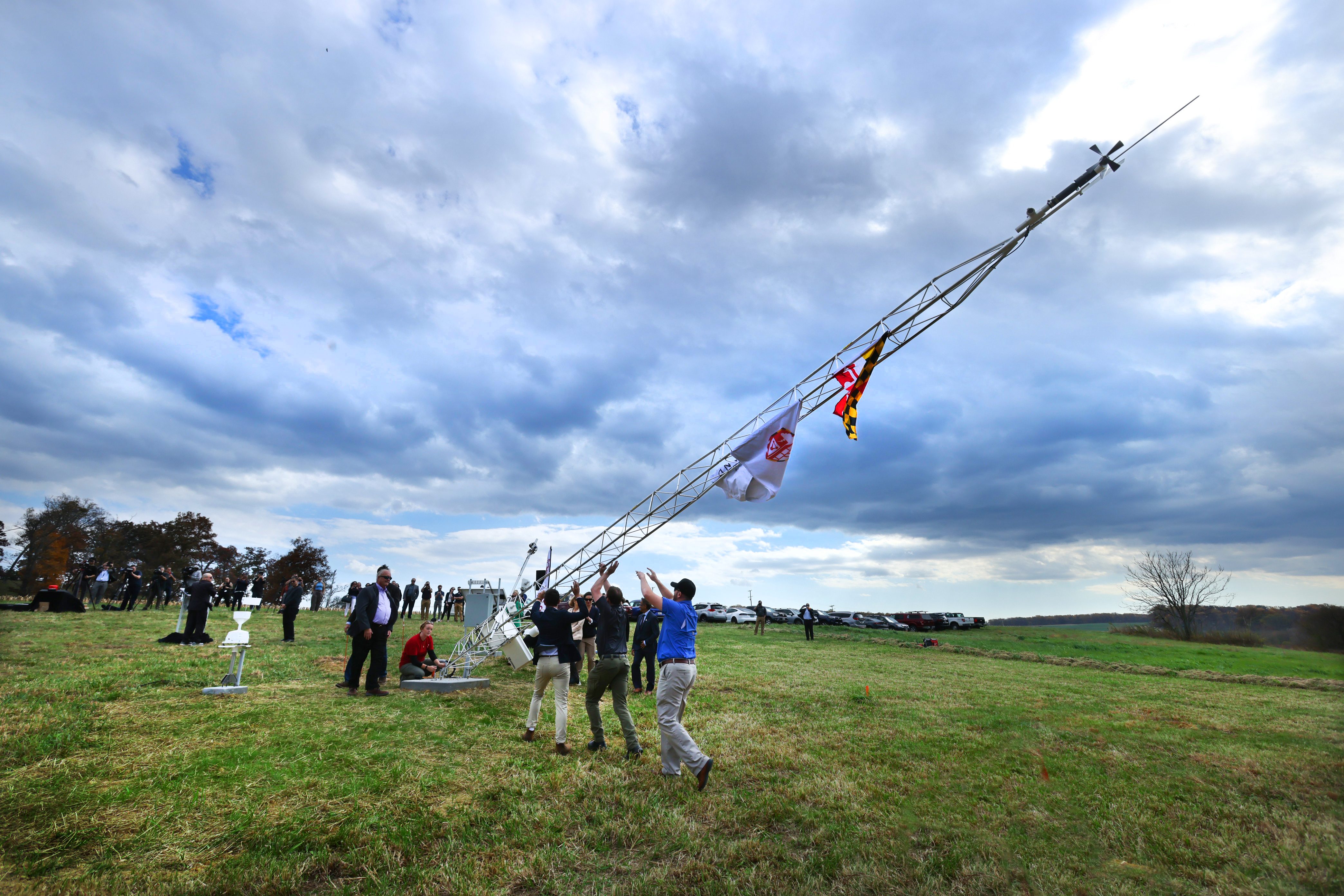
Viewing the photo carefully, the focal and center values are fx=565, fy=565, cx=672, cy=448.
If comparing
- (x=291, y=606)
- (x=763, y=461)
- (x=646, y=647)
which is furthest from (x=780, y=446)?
(x=291, y=606)

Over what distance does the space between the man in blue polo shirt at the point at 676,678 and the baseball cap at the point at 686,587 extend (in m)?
0.01

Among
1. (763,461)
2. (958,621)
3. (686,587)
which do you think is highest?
(763,461)

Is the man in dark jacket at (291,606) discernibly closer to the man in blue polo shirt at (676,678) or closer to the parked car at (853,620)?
the man in blue polo shirt at (676,678)

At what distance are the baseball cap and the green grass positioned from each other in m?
19.5

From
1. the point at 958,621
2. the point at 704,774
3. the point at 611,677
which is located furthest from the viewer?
the point at 958,621

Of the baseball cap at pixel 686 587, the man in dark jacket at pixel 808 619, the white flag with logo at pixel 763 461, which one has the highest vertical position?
the white flag with logo at pixel 763 461

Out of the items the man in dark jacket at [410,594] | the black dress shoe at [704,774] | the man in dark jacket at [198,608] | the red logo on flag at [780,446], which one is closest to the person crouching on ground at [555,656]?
the black dress shoe at [704,774]

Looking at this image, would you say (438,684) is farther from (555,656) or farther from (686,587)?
(686,587)

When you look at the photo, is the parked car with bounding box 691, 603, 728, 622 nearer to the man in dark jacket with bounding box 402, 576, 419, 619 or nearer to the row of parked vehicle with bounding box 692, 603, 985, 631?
the row of parked vehicle with bounding box 692, 603, 985, 631

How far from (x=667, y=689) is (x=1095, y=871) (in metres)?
4.23

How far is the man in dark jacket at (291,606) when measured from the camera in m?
17.5

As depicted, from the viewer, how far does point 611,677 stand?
25.3 ft

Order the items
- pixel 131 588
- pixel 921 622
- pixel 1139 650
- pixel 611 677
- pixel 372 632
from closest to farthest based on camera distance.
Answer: pixel 611 677, pixel 372 632, pixel 131 588, pixel 1139 650, pixel 921 622

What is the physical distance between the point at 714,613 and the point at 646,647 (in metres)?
44.8
